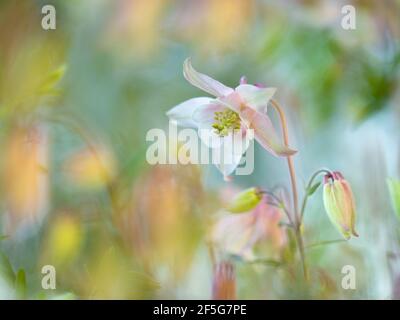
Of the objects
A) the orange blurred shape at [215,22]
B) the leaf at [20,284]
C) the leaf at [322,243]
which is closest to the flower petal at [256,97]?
the orange blurred shape at [215,22]

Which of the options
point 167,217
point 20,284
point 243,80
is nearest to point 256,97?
point 243,80

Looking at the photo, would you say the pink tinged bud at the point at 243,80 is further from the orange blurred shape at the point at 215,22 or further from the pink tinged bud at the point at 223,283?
the pink tinged bud at the point at 223,283

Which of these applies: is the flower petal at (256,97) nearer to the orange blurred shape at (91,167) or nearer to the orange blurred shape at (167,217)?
the orange blurred shape at (167,217)

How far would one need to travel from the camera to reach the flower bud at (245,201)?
1.01 m

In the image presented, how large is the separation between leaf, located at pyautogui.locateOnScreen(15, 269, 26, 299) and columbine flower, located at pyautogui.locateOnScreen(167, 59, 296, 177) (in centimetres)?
43

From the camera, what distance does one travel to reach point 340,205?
1.00 metres

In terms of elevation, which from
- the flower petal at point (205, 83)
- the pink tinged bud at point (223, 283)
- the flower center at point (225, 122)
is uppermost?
the flower petal at point (205, 83)

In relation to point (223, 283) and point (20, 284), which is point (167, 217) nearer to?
point (223, 283)

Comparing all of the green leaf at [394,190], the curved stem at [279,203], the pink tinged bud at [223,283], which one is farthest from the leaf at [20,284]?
the green leaf at [394,190]

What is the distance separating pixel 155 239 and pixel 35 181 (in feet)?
0.83

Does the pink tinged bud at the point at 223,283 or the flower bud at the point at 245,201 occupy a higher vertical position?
the flower bud at the point at 245,201

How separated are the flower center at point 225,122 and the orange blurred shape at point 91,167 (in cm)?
21

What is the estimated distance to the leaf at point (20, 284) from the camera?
1012mm

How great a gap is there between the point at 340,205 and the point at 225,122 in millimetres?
264
